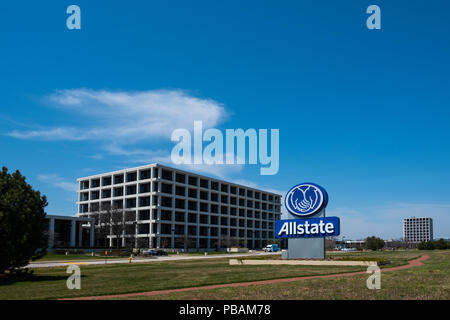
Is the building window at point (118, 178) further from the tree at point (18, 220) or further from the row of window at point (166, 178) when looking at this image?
the tree at point (18, 220)

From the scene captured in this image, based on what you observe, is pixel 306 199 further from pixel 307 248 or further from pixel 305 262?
pixel 305 262

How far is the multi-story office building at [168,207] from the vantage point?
357ft

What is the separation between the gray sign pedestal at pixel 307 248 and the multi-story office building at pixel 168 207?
59.1 m

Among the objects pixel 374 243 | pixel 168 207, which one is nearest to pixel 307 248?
pixel 168 207

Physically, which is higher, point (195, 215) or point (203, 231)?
point (195, 215)

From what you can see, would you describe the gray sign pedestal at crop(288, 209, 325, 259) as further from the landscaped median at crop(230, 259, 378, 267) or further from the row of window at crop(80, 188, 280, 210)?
the row of window at crop(80, 188, 280, 210)

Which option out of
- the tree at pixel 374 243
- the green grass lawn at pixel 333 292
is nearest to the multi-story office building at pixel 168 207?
the tree at pixel 374 243

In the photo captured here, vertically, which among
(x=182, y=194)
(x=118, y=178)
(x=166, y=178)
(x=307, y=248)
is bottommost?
(x=307, y=248)

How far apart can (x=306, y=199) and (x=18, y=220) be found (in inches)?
1092

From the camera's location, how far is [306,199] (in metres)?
43.8

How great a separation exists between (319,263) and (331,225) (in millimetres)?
4469

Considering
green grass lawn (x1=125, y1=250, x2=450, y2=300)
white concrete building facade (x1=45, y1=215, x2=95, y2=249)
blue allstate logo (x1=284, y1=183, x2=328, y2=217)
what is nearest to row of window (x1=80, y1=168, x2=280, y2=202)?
white concrete building facade (x1=45, y1=215, x2=95, y2=249)
